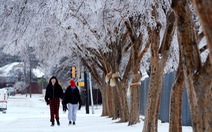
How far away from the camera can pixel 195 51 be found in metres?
6.00

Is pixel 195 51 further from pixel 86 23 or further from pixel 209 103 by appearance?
pixel 86 23

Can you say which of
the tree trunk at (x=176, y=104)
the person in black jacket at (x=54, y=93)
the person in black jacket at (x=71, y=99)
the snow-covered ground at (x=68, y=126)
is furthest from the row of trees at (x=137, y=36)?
the person in black jacket at (x=71, y=99)

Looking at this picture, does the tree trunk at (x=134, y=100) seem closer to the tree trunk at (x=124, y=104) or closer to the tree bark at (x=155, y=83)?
the tree trunk at (x=124, y=104)

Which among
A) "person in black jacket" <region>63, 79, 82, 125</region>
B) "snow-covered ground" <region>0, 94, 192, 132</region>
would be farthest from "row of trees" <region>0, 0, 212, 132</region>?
"person in black jacket" <region>63, 79, 82, 125</region>

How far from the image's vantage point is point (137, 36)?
16.3 metres

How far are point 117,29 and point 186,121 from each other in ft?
15.6

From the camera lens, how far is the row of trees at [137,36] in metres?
5.97

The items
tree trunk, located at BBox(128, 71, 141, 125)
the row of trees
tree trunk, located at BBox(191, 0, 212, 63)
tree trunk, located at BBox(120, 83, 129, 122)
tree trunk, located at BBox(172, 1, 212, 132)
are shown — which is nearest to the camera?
tree trunk, located at BBox(191, 0, 212, 63)

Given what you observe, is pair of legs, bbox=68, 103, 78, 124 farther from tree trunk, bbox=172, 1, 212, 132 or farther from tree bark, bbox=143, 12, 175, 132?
tree trunk, bbox=172, 1, 212, 132

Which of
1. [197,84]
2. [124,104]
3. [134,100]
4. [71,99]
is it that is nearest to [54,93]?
[71,99]

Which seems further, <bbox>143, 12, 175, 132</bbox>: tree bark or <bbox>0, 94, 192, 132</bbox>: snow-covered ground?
<bbox>0, 94, 192, 132</bbox>: snow-covered ground

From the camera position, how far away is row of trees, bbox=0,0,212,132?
19.6 feet

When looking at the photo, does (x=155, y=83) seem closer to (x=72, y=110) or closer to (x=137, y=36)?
(x=137, y=36)

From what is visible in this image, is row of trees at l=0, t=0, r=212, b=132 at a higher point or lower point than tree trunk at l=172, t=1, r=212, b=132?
higher
